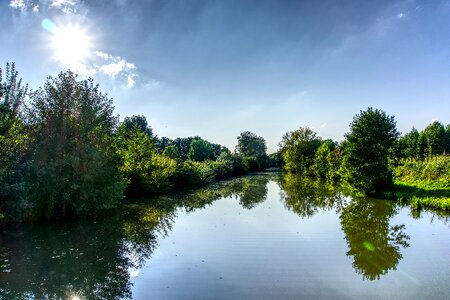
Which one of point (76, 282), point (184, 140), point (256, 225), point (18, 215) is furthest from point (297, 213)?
point (184, 140)

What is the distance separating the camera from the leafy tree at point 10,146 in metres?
14.2

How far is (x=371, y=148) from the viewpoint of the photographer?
26.0 meters

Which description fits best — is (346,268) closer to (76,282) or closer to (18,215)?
(76,282)

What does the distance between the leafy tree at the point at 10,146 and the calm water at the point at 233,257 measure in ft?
5.04

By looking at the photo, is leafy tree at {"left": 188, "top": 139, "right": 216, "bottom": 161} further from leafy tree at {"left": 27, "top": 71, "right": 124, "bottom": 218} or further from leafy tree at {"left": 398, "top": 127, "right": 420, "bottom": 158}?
leafy tree at {"left": 27, "top": 71, "right": 124, "bottom": 218}

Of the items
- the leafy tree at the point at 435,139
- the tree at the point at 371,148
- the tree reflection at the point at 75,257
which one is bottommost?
the tree reflection at the point at 75,257

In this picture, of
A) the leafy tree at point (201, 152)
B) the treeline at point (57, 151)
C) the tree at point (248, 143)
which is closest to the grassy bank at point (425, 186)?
the treeline at point (57, 151)

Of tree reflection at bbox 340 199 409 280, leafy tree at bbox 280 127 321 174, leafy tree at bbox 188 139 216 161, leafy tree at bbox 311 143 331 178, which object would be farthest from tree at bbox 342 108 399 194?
leafy tree at bbox 188 139 216 161

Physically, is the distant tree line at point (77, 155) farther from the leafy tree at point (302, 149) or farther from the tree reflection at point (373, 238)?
the leafy tree at point (302, 149)

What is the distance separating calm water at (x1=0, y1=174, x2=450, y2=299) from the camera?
27.6ft

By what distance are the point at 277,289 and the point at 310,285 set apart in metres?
1.03

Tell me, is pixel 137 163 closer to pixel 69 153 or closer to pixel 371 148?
pixel 69 153

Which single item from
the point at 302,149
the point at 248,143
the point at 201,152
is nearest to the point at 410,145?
the point at 302,149

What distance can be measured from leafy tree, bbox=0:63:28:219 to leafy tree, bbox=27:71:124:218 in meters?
1.04
